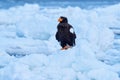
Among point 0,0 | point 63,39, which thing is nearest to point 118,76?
point 63,39

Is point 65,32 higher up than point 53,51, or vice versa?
point 65,32

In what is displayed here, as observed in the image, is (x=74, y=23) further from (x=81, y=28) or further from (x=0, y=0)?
(x=0, y=0)

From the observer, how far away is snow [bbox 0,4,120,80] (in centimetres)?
608

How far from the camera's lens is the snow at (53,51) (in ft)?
20.0

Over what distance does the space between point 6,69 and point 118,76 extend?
4.47ft

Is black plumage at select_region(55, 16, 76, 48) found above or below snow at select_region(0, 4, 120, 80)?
above

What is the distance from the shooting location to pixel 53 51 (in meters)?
8.70

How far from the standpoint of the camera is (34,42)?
984 cm

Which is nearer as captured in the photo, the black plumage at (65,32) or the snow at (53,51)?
the snow at (53,51)

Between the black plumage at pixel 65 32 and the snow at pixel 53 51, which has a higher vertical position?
the black plumage at pixel 65 32

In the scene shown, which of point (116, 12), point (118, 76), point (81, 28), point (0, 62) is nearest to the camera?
point (118, 76)

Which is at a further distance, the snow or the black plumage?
the black plumage

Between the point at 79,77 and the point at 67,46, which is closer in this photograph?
the point at 79,77

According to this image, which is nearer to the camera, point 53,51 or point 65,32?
point 65,32
